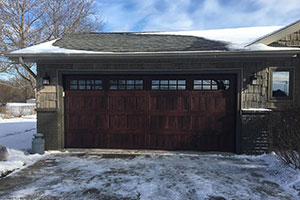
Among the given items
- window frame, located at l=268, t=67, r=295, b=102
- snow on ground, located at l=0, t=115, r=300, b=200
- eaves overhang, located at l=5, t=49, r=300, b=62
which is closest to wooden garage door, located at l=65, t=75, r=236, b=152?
snow on ground, located at l=0, t=115, r=300, b=200

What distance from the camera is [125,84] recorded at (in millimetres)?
5805

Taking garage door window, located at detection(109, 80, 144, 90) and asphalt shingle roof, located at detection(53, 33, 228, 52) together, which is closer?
asphalt shingle roof, located at detection(53, 33, 228, 52)

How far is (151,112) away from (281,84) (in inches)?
163

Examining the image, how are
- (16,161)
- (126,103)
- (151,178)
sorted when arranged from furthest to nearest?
(126,103) → (16,161) → (151,178)

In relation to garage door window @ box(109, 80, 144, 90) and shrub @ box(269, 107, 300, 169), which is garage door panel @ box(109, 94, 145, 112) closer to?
garage door window @ box(109, 80, 144, 90)

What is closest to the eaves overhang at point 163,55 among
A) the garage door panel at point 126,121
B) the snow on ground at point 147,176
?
the garage door panel at point 126,121

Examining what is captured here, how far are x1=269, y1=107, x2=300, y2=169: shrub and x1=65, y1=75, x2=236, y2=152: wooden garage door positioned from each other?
123 cm

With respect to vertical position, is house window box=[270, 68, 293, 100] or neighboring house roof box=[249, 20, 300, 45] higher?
neighboring house roof box=[249, 20, 300, 45]

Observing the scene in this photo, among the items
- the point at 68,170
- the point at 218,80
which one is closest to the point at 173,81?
the point at 218,80

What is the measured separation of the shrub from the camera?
12.9 feet

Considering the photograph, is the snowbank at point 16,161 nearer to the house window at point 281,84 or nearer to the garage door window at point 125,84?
the garage door window at point 125,84

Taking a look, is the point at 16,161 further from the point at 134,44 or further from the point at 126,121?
the point at 134,44

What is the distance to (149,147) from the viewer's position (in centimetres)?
579

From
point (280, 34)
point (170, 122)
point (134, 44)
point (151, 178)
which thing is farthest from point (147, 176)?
point (280, 34)
